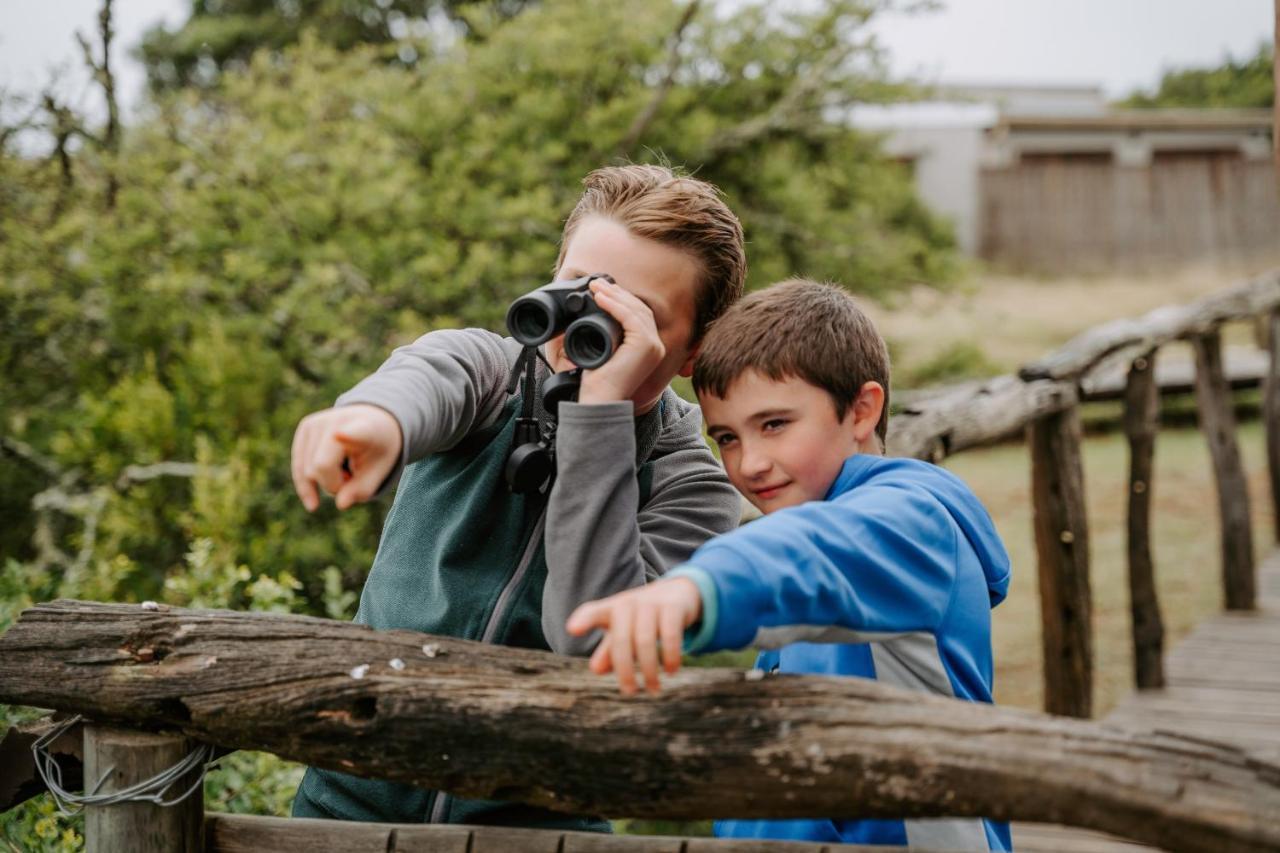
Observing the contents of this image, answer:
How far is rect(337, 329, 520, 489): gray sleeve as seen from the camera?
1466 mm

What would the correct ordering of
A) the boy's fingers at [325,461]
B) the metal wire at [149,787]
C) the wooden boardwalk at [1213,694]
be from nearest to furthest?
1. the boy's fingers at [325,461]
2. the metal wire at [149,787]
3. the wooden boardwalk at [1213,694]

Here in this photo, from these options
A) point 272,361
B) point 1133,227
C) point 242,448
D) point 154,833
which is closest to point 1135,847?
point 154,833

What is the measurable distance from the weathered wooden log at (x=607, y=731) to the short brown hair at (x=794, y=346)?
0.61 metres

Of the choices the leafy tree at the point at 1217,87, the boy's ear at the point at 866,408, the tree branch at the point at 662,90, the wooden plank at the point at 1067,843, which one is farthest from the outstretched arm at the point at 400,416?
the leafy tree at the point at 1217,87

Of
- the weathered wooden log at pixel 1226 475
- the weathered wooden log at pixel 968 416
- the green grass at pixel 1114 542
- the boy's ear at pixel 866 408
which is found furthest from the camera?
the weathered wooden log at pixel 1226 475

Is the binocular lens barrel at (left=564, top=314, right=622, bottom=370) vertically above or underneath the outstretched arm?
above

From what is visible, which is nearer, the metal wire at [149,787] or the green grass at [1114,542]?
the metal wire at [149,787]

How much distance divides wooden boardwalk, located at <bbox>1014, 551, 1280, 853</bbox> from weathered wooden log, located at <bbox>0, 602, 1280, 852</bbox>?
2.89 metres

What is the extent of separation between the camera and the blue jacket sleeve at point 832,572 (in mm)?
1207

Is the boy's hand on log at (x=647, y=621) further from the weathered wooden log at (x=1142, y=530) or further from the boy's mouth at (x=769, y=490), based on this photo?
the weathered wooden log at (x=1142, y=530)

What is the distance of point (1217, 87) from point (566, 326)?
146 ft

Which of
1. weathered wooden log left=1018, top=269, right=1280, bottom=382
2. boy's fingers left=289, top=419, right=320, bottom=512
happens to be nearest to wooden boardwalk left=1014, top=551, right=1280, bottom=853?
weathered wooden log left=1018, top=269, right=1280, bottom=382

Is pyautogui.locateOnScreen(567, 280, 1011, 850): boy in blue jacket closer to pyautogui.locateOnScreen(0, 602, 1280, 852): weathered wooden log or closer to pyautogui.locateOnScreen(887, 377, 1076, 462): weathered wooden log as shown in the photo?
pyautogui.locateOnScreen(0, 602, 1280, 852): weathered wooden log

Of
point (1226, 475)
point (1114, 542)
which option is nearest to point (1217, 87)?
point (1114, 542)
